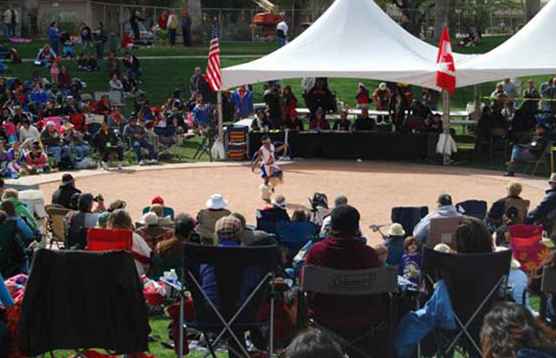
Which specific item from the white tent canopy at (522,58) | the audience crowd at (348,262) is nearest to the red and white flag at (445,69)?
the white tent canopy at (522,58)

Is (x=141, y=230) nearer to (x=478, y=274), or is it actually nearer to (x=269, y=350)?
(x=269, y=350)

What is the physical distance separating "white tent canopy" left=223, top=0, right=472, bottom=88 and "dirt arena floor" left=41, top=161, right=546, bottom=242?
6.64 feet

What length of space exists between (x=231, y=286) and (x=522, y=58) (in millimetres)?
15968

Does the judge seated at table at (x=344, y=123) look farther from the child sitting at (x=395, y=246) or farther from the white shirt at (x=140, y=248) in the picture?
the white shirt at (x=140, y=248)

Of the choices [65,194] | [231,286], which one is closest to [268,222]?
[65,194]

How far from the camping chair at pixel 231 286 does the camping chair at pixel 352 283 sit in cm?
33

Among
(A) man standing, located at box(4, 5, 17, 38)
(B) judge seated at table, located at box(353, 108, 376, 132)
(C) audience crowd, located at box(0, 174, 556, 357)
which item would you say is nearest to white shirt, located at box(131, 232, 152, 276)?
(C) audience crowd, located at box(0, 174, 556, 357)

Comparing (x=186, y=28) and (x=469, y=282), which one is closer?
(x=469, y=282)

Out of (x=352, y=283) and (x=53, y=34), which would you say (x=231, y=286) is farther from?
(x=53, y=34)

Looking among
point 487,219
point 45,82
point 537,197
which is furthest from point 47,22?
point 487,219

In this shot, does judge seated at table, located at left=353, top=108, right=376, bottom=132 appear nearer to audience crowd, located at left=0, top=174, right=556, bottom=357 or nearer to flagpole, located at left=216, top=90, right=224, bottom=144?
flagpole, located at left=216, top=90, right=224, bottom=144

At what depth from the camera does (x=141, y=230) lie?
444 inches

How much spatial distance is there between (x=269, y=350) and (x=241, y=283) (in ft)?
1.81

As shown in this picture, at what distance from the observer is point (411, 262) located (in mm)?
10055
